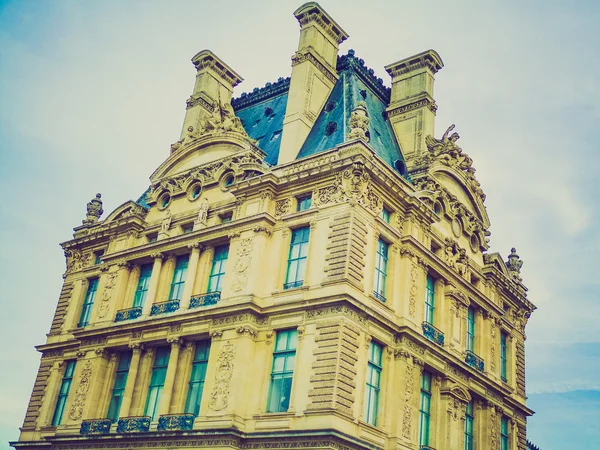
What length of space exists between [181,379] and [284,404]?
4.61 metres

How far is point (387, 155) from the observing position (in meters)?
30.9

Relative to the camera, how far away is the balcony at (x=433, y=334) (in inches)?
1085

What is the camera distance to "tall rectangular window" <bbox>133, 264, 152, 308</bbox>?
99.2 ft

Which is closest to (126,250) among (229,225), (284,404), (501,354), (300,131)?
(229,225)

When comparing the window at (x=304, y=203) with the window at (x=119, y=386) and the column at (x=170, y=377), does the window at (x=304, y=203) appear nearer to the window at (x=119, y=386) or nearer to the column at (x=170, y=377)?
the column at (x=170, y=377)

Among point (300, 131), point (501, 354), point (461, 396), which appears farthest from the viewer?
point (501, 354)

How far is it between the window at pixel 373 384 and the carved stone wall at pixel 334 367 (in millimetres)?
1290

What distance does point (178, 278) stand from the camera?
96.8 feet

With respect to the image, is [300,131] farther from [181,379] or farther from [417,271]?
[181,379]

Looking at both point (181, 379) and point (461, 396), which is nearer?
point (181, 379)

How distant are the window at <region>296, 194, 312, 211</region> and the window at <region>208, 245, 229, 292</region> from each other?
10.8 feet

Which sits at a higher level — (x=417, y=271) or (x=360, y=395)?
(x=417, y=271)

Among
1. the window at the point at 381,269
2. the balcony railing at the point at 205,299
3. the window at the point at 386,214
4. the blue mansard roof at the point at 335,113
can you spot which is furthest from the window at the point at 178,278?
the window at the point at 386,214

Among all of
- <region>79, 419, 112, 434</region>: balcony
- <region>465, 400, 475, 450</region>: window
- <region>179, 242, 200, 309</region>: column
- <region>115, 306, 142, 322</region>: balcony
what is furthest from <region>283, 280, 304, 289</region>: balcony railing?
<region>465, 400, 475, 450</region>: window
